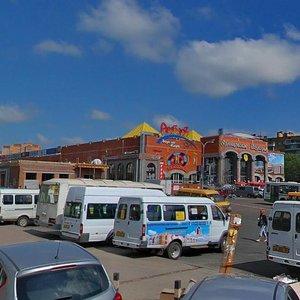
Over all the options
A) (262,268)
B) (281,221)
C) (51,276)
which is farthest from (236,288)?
(262,268)

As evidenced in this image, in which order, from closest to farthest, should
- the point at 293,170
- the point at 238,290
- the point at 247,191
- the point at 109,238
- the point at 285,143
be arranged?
the point at 238,290, the point at 109,238, the point at 247,191, the point at 293,170, the point at 285,143

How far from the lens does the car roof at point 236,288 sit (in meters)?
4.29

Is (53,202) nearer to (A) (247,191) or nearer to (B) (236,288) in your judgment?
(B) (236,288)

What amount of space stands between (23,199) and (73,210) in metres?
9.98

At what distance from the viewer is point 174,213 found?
16.7 meters

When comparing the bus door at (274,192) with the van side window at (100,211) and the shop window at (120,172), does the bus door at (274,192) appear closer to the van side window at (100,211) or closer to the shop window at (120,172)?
the shop window at (120,172)

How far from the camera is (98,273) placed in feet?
17.6

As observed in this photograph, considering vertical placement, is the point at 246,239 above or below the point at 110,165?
below

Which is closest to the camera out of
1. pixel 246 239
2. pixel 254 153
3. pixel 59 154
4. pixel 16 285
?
pixel 16 285

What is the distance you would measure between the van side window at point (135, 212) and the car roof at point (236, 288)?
11148mm

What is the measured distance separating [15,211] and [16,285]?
78.3 ft

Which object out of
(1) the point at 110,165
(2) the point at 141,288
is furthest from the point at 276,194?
(2) the point at 141,288

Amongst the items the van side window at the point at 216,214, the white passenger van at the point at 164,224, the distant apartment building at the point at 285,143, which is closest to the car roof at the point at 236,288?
the white passenger van at the point at 164,224

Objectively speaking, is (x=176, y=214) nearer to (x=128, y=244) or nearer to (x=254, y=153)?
(x=128, y=244)
